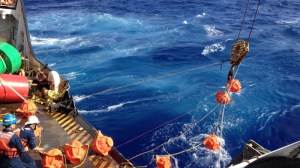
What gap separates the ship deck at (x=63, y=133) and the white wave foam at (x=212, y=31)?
81.1ft

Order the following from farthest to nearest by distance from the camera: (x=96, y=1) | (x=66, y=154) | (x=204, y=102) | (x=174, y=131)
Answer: (x=96, y=1)
(x=204, y=102)
(x=174, y=131)
(x=66, y=154)

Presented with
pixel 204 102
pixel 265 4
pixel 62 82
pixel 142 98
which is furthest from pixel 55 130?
pixel 265 4

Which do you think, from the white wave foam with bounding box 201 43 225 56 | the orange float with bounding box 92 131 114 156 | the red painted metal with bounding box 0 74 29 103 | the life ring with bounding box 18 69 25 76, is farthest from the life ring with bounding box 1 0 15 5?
the white wave foam with bounding box 201 43 225 56

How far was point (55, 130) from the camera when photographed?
10945 mm

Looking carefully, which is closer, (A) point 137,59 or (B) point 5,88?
(B) point 5,88

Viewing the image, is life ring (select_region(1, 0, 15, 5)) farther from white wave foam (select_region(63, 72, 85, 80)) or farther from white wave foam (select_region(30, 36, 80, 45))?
white wave foam (select_region(30, 36, 80, 45))

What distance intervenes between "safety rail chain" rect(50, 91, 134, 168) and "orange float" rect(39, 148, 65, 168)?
1022 mm

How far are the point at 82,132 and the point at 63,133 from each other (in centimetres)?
65

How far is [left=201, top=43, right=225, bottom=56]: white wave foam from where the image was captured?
28606 mm

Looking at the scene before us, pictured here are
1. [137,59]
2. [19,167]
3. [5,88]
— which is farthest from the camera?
[137,59]

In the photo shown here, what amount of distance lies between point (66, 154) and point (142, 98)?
11.4 m

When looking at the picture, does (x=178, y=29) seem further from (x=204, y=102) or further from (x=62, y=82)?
(x=62, y=82)

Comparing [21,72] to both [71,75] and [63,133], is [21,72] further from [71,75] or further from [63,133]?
[71,75]

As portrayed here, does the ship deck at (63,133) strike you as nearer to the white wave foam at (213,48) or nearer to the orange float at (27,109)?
the orange float at (27,109)
